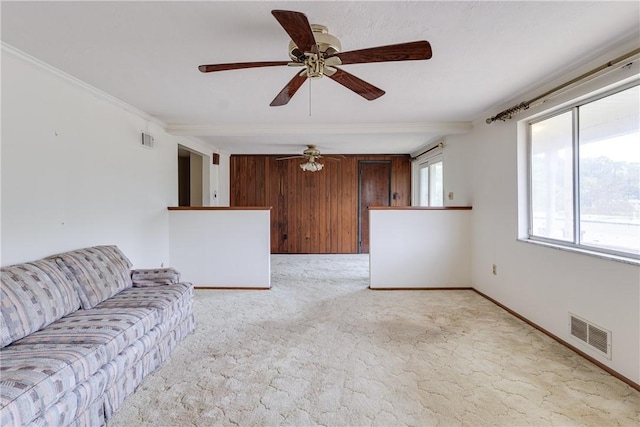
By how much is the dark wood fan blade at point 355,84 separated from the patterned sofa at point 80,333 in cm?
204

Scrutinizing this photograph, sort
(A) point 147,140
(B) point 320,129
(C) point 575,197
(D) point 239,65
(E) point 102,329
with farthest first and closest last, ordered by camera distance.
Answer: (B) point 320,129 → (A) point 147,140 → (C) point 575,197 → (E) point 102,329 → (D) point 239,65

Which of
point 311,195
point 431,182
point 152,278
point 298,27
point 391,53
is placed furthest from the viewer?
point 311,195

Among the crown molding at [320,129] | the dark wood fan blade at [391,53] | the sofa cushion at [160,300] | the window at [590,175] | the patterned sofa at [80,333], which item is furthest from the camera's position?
the crown molding at [320,129]

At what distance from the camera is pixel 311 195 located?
6.62 meters

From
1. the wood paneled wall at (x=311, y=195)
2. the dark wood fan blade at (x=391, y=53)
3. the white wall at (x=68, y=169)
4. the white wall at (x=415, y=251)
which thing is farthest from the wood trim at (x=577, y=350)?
the white wall at (x=68, y=169)

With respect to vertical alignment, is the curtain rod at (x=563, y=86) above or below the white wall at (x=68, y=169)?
above

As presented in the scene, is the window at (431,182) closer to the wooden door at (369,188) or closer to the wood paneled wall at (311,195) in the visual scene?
the wood paneled wall at (311,195)

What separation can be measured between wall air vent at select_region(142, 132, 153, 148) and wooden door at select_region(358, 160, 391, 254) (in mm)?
4196

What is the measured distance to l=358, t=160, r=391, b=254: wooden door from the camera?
6625mm

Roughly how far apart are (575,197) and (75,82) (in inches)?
170

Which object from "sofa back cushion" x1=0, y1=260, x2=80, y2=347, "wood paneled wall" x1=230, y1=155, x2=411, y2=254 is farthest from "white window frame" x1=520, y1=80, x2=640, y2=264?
"sofa back cushion" x1=0, y1=260, x2=80, y2=347

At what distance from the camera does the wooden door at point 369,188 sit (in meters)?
6.62

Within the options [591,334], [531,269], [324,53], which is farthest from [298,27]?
[531,269]

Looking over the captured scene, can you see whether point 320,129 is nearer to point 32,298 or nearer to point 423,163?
point 423,163
